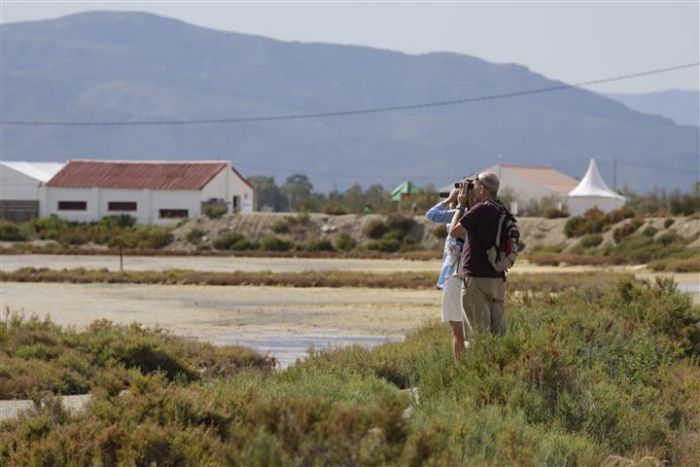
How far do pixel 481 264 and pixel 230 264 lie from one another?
51.1m

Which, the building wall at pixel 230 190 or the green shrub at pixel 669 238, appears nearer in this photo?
the green shrub at pixel 669 238

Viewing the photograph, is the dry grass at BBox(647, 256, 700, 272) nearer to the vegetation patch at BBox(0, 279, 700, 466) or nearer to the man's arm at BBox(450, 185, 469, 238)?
the vegetation patch at BBox(0, 279, 700, 466)

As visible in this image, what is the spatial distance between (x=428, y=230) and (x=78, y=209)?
35.1m

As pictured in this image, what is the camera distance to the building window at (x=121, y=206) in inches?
4360

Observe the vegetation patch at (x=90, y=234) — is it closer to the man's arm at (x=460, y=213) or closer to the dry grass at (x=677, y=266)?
the dry grass at (x=677, y=266)

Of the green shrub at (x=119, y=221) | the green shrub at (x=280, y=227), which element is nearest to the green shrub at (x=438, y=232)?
the green shrub at (x=280, y=227)

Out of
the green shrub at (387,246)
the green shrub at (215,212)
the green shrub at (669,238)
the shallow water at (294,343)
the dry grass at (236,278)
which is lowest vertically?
the shallow water at (294,343)

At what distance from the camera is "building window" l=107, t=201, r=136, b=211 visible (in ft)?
363

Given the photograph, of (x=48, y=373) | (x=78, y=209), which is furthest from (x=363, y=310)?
(x=78, y=209)

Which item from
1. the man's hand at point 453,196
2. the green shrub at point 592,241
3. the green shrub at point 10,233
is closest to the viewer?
the man's hand at point 453,196

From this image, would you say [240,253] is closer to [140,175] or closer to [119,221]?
[119,221]

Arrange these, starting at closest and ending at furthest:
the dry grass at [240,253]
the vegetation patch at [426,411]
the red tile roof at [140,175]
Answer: the vegetation patch at [426,411]
the dry grass at [240,253]
the red tile roof at [140,175]

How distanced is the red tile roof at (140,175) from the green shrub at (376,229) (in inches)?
957

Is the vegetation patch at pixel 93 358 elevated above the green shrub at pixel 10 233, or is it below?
below
